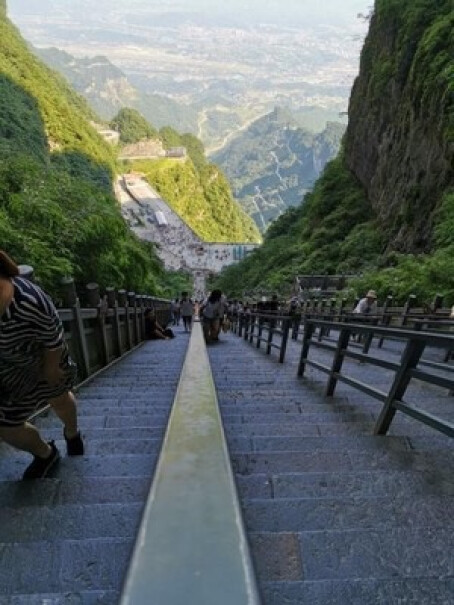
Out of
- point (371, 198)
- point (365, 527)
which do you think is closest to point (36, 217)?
point (365, 527)

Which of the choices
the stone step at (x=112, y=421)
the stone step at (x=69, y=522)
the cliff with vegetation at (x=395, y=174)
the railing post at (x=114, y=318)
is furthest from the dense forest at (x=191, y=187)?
the stone step at (x=69, y=522)

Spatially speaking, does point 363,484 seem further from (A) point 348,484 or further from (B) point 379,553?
(B) point 379,553

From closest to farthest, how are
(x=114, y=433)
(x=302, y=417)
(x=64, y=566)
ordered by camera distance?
1. (x=64, y=566)
2. (x=114, y=433)
3. (x=302, y=417)

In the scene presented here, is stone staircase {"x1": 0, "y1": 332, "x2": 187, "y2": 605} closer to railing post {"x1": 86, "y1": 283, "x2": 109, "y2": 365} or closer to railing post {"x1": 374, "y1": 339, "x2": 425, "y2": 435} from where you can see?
railing post {"x1": 374, "y1": 339, "x2": 425, "y2": 435}

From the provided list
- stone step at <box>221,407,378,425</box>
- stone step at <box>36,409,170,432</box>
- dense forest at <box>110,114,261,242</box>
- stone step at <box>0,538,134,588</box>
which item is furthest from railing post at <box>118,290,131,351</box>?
Result: dense forest at <box>110,114,261,242</box>

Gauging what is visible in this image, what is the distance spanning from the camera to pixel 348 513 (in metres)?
2.30

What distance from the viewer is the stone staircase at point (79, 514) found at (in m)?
1.83

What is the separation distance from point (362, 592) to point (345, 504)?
2.26 ft

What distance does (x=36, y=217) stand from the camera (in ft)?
22.0

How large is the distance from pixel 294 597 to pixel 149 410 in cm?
311

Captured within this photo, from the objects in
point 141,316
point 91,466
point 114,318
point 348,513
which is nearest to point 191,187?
point 141,316

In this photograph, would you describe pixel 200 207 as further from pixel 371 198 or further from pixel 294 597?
pixel 294 597

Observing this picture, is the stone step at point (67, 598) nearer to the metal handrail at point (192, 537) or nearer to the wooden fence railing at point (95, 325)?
the metal handrail at point (192, 537)

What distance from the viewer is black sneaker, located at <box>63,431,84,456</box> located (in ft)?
10.3
